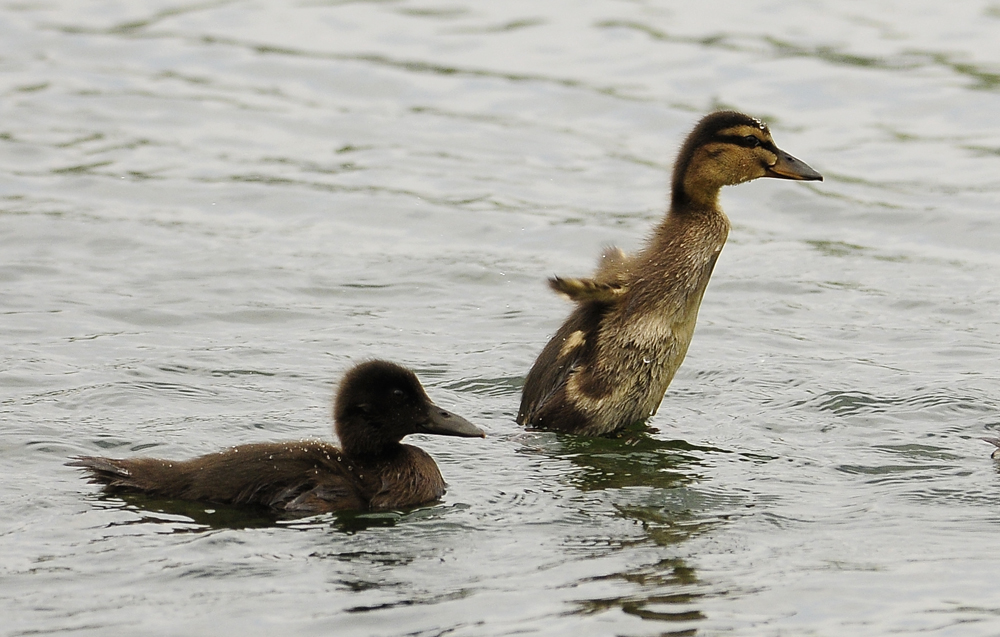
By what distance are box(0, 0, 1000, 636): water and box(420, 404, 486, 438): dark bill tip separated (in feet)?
1.02

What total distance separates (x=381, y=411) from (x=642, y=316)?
200 centimetres

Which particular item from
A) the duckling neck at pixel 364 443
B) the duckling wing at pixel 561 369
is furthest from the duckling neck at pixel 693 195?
the duckling neck at pixel 364 443

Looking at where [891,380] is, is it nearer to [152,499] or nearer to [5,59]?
[152,499]

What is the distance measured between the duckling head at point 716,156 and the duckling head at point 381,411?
7.99ft

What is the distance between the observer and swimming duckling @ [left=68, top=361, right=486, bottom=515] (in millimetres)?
7871

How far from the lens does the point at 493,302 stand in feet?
41.1

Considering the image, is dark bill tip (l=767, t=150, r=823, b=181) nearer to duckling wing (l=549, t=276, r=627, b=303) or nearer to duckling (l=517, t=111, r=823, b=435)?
duckling (l=517, t=111, r=823, b=435)

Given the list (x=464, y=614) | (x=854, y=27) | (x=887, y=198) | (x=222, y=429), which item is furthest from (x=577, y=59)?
(x=464, y=614)

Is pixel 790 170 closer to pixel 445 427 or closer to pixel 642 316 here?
pixel 642 316

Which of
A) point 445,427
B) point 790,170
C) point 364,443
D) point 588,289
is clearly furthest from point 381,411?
point 790,170

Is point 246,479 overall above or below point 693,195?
below

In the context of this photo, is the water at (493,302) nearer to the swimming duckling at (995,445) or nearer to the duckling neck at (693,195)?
the swimming duckling at (995,445)

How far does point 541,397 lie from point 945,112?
29.3 feet

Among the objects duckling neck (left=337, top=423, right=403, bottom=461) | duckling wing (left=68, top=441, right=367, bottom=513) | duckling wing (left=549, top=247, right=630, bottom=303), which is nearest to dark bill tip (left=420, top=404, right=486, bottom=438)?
duckling neck (left=337, top=423, right=403, bottom=461)
